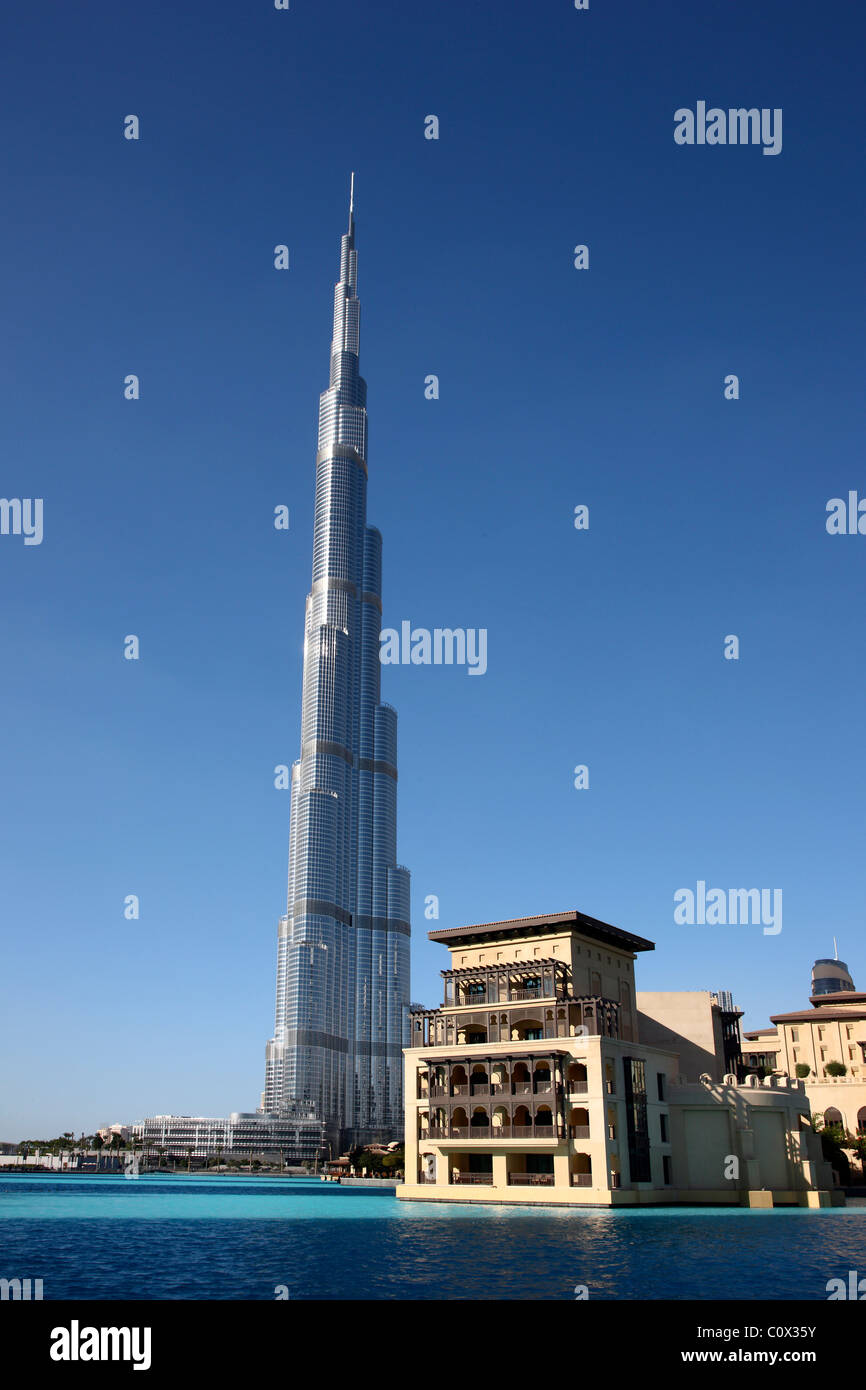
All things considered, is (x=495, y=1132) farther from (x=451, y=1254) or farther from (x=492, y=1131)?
(x=451, y=1254)

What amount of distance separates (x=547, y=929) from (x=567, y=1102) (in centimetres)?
1553

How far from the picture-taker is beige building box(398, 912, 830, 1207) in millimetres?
76188

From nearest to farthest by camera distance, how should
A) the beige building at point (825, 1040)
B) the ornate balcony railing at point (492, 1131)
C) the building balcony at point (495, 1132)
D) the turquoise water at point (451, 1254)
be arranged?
the turquoise water at point (451, 1254) → the building balcony at point (495, 1132) → the ornate balcony railing at point (492, 1131) → the beige building at point (825, 1040)

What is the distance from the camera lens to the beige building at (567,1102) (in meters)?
76.2

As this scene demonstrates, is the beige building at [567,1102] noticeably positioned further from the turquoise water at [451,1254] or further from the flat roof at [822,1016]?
the flat roof at [822,1016]

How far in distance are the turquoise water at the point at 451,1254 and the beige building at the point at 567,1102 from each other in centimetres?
571

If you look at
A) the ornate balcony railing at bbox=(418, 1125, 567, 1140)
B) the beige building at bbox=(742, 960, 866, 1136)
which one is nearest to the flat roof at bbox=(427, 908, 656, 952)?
the ornate balcony railing at bbox=(418, 1125, 567, 1140)

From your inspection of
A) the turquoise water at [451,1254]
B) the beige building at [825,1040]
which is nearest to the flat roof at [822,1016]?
the beige building at [825,1040]

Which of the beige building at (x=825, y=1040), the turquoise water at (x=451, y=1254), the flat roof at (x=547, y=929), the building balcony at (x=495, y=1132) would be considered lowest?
the turquoise water at (x=451, y=1254)

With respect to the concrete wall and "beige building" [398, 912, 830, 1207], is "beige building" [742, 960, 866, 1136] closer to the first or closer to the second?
the concrete wall

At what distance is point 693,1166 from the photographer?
3287 inches

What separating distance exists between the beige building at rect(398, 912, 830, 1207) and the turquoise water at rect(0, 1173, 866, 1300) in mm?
5713
